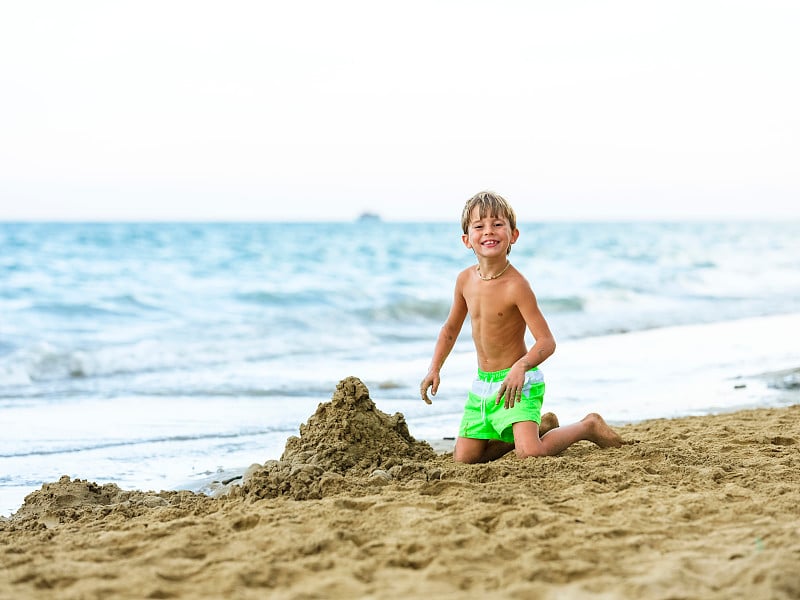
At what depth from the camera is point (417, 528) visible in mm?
2807

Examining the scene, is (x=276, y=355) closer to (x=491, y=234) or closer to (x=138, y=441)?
(x=138, y=441)

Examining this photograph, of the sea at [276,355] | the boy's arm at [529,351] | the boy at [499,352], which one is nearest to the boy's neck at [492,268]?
the boy at [499,352]

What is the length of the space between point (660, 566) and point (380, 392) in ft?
15.2

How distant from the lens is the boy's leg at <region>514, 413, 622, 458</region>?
4137mm

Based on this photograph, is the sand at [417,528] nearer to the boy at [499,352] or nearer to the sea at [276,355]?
the boy at [499,352]

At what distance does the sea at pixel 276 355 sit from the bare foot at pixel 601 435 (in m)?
1.37

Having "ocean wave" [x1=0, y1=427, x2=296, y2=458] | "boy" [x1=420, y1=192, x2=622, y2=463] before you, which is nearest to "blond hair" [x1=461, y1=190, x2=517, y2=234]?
"boy" [x1=420, y1=192, x2=622, y2=463]

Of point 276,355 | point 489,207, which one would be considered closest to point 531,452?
point 489,207

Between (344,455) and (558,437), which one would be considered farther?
(558,437)

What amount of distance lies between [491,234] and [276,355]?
5892 millimetres

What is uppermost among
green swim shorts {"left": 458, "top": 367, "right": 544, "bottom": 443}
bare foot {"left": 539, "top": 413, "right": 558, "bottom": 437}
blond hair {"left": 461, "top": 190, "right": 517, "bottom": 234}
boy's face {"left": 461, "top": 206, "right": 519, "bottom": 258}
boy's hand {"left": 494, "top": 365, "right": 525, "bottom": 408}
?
blond hair {"left": 461, "top": 190, "right": 517, "bottom": 234}

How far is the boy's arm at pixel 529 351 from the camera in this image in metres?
3.96

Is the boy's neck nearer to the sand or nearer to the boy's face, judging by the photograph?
the boy's face

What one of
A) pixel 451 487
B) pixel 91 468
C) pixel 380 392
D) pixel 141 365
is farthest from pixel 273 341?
pixel 451 487
